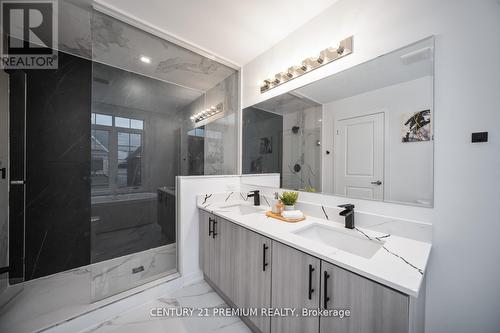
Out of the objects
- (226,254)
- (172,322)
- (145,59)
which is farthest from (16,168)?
(226,254)

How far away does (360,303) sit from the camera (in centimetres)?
81

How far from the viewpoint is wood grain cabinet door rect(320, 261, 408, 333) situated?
72 centimetres

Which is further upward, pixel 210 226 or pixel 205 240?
pixel 210 226

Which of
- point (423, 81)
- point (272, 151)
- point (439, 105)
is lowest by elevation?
Result: point (272, 151)

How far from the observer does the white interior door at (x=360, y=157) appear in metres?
1.26

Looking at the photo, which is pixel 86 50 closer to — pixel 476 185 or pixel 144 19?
pixel 144 19

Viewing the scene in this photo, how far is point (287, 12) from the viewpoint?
161 cm

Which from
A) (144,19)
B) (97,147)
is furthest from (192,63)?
Result: (97,147)

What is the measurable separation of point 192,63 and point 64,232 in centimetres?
239

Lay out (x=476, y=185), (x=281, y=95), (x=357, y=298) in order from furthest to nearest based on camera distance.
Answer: (x=281, y=95), (x=476, y=185), (x=357, y=298)

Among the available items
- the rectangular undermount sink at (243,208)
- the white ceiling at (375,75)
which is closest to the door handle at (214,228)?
the rectangular undermount sink at (243,208)

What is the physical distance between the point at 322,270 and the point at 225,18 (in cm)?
214

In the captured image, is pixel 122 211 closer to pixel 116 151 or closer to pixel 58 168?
pixel 116 151

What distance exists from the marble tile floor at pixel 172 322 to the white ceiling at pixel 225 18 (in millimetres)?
2644
